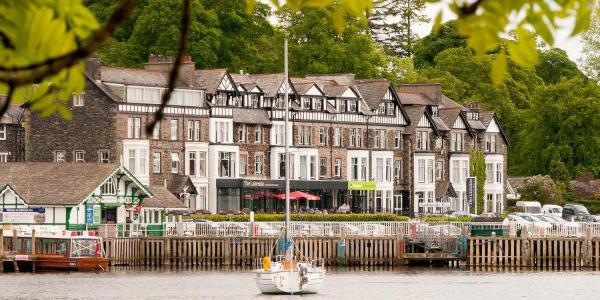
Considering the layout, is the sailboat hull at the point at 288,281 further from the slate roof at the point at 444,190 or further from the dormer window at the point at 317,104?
the slate roof at the point at 444,190

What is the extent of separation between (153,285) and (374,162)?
42.1 meters

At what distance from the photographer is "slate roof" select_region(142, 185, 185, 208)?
3063 inches

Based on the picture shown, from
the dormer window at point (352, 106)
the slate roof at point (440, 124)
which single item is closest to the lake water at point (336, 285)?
the dormer window at point (352, 106)

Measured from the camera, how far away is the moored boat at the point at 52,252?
70062 millimetres

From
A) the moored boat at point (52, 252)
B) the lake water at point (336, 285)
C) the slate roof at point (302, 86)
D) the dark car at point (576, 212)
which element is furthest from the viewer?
the dark car at point (576, 212)

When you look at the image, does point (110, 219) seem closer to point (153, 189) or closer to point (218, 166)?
point (153, 189)

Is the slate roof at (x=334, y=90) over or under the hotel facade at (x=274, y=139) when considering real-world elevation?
over

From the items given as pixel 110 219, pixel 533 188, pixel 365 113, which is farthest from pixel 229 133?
pixel 533 188

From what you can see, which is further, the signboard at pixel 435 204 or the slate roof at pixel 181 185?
the signboard at pixel 435 204

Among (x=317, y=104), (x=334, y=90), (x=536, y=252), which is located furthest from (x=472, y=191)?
(x=536, y=252)

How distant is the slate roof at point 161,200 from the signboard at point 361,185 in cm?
2208

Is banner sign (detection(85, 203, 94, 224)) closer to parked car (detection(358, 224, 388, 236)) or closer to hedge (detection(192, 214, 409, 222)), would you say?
hedge (detection(192, 214, 409, 222))

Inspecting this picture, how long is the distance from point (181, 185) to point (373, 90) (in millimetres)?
18686

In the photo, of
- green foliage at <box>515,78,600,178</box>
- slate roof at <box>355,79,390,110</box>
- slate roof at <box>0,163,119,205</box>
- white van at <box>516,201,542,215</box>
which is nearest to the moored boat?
slate roof at <box>0,163,119,205</box>
